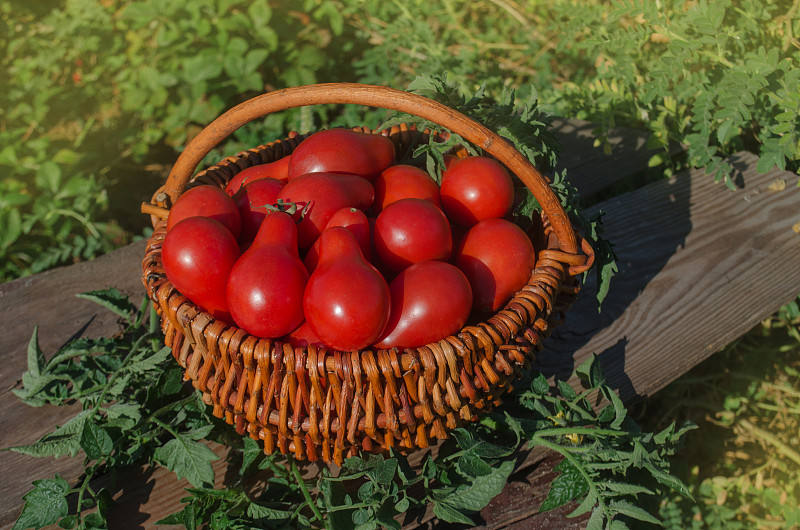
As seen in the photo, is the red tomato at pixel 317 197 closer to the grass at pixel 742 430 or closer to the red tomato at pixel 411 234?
the red tomato at pixel 411 234

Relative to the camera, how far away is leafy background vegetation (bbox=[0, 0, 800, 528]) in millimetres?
2205

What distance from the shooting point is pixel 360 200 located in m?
1.59

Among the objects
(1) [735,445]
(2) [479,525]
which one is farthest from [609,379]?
(1) [735,445]

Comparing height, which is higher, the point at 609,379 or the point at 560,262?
the point at 560,262

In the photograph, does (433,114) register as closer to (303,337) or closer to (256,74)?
(303,337)

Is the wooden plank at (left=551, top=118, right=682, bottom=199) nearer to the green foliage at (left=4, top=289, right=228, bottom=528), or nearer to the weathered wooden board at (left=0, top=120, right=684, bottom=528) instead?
the weathered wooden board at (left=0, top=120, right=684, bottom=528)

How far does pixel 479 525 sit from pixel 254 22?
2748 mm

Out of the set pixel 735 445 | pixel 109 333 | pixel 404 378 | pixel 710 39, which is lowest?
pixel 735 445

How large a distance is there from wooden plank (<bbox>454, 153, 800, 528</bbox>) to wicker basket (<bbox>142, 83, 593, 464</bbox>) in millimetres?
408

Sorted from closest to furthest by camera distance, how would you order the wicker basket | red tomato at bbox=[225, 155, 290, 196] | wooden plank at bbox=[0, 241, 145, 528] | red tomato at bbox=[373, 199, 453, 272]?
the wicker basket < red tomato at bbox=[373, 199, 453, 272] < wooden plank at bbox=[0, 241, 145, 528] < red tomato at bbox=[225, 155, 290, 196]

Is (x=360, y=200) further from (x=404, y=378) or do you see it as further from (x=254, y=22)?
(x=254, y=22)

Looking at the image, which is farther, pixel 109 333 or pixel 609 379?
pixel 109 333

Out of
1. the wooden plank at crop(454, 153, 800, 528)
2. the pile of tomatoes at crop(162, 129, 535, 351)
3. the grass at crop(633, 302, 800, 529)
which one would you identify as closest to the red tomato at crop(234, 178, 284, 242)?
the pile of tomatoes at crop(162, 129, 535, 351)

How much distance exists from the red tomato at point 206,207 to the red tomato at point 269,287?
175mm
